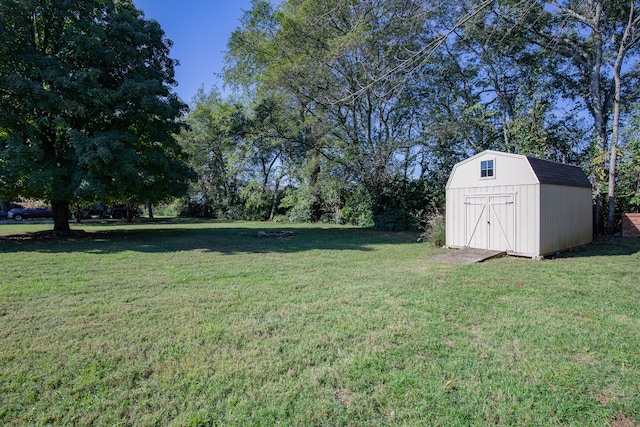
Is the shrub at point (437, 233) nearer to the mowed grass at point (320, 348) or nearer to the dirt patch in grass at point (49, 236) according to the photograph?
the mowed grass at point (320, 348)

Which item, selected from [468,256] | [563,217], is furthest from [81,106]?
[563,217]

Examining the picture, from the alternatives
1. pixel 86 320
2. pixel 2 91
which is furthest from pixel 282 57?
pixel 86 320

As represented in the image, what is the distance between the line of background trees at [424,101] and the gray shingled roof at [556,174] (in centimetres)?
230

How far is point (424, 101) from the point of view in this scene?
14.8m

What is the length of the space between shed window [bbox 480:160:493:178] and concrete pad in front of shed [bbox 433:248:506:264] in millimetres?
1982

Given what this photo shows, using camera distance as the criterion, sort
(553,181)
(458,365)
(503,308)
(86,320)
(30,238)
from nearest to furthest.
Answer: (458,365) → (86,320) → (503,308) → (553,181) → (30,238)

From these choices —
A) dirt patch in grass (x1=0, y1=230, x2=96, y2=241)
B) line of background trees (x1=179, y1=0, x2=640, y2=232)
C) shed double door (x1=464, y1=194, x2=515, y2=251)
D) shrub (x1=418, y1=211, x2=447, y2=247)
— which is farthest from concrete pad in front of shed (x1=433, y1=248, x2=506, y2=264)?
dirt patch in grass (x1=0, y1=230, x2=96, y2=241)

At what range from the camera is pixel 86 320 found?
3.86m

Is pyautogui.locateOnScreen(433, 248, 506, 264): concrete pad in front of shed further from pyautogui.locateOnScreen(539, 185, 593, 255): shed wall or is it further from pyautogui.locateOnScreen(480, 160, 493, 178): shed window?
pyautogui.locateOnScreen(480, 160, 493, 178): shed window

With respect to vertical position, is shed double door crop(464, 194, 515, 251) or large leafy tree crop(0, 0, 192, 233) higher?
large leafy tree crop(0, 0, 192, 233)

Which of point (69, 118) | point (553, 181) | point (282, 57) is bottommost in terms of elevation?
point (553, 181)

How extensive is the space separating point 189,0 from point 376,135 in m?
10.2

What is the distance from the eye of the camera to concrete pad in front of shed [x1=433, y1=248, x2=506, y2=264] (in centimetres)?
759

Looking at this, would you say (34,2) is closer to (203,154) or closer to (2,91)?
(2,91)
